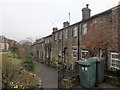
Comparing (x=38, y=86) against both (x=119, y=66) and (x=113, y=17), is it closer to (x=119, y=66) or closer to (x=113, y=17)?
(x=119, y=66)

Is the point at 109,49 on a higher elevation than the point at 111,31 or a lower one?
lower

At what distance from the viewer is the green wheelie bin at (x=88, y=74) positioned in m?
8.12

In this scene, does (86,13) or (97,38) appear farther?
(86,13)

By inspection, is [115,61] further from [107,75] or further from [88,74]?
[88,74]

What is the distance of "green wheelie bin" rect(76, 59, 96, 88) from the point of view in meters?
8.12

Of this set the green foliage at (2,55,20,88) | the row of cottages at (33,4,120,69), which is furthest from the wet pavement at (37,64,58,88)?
the row of cottages at (33,4,120,69)

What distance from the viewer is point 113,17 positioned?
9.78m

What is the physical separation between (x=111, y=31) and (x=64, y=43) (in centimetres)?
999

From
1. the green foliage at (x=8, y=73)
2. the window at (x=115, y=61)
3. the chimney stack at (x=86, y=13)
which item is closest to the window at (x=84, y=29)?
the chimney stack at (x=86, y=13)

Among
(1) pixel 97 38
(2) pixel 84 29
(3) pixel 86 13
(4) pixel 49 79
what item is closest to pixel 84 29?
(2) pixel 84 29

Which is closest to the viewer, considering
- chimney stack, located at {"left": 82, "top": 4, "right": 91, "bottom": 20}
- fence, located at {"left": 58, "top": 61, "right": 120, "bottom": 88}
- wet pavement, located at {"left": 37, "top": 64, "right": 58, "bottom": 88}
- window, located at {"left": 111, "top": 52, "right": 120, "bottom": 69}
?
fence, located at {"left": 58, "top": 61, "right": 120, "bottom": 88}

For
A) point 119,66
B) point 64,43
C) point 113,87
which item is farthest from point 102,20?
point 64,43

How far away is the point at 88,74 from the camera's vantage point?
8.11 meters

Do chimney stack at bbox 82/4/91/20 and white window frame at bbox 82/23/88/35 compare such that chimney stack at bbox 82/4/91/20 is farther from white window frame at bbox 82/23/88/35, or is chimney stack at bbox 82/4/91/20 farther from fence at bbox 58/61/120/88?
fence at bbox 58/61/120/88
